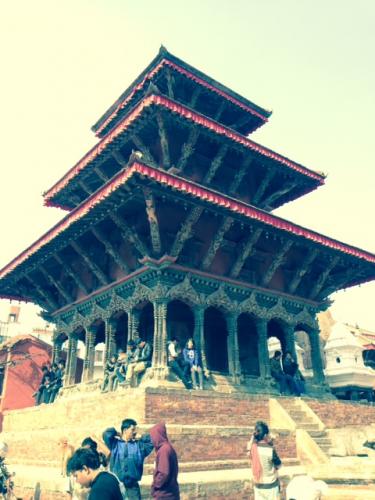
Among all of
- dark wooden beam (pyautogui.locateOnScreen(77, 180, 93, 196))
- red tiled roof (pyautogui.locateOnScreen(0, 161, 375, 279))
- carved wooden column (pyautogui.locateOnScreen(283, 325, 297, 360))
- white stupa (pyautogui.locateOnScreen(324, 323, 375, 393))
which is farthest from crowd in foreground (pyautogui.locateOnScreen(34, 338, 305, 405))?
dark wooden beam (pyautogui.locateOnScreen(77, 180, 93, 196))

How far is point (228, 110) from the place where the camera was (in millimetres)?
17312

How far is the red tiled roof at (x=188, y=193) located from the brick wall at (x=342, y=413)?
15.4 feet

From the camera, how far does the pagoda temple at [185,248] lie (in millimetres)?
11555

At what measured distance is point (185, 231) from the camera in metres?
11.5

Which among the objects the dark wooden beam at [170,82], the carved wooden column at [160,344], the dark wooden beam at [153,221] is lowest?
the carved wooden column at [160,344]

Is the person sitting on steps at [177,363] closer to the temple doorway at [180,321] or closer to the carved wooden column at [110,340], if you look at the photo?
the temple doorway at [180,321]

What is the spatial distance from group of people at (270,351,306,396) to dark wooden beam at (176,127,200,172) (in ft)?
22.9

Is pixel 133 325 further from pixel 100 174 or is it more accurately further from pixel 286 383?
pixel 100 174

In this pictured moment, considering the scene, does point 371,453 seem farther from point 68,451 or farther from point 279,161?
point 279,161

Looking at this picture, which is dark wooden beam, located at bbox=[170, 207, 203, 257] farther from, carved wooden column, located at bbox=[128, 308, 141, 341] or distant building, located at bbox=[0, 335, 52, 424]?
distant building, located at bbox=[0, 335, 52, 424]

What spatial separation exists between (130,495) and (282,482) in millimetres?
4636

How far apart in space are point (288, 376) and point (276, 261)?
3597 millimetres

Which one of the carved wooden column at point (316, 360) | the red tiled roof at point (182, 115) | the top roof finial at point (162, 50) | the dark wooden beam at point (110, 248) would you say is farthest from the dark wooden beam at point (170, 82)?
the carved wooden column at point (316, 360)

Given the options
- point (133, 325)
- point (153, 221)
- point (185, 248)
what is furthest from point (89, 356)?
point (153, 221)
